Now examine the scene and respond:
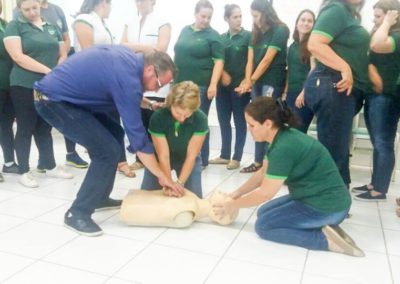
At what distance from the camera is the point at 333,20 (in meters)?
2.12

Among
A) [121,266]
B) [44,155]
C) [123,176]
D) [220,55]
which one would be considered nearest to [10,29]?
[44,155]

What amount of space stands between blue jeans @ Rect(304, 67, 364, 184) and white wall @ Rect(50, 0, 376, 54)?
227cm

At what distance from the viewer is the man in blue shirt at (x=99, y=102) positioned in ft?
6.31

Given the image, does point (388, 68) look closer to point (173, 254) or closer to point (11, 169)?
point (173, 254)

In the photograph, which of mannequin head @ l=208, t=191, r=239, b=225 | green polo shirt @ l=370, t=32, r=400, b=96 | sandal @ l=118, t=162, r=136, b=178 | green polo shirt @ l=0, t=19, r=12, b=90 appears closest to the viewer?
mannequin head @ l=208, t=191, r=239, b=225

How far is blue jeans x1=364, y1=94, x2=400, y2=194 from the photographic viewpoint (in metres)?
2.70

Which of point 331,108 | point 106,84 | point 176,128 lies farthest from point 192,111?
point 331,108

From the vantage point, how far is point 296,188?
203 centimetres

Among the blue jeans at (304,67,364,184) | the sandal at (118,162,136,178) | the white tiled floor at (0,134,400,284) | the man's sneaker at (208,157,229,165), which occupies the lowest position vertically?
the man's sneaker at (208,157,229,165)

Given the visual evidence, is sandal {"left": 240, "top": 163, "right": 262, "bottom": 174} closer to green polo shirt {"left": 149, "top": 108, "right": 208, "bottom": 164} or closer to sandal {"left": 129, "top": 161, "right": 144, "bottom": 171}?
sandal {"left": 129, "top": 161, "right": 144, "bottom": 171}

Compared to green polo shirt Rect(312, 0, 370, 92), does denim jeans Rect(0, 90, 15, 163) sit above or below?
below

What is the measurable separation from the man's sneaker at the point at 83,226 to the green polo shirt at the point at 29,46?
3.94ft

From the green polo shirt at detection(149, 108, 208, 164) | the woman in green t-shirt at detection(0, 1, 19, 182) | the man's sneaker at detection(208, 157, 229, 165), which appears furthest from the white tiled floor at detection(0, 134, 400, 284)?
the man's sneaker at detection(208, 157, 229, 165)

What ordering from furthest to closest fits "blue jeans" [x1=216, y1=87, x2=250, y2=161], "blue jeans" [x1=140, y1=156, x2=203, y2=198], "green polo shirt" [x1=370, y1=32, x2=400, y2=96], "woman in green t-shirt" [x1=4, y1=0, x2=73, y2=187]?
"blue jeans" [x1=216, y1=87, x2=250, y2=161]
"woman in green t-shirt" [x1=4, y1=0, x2=73, y2=187]
"green polo shirt" [x1=370, y1=32, x2=400, y2=96]
"blue jeans" [x1=140, y1=156, x2=203, y2=198]
